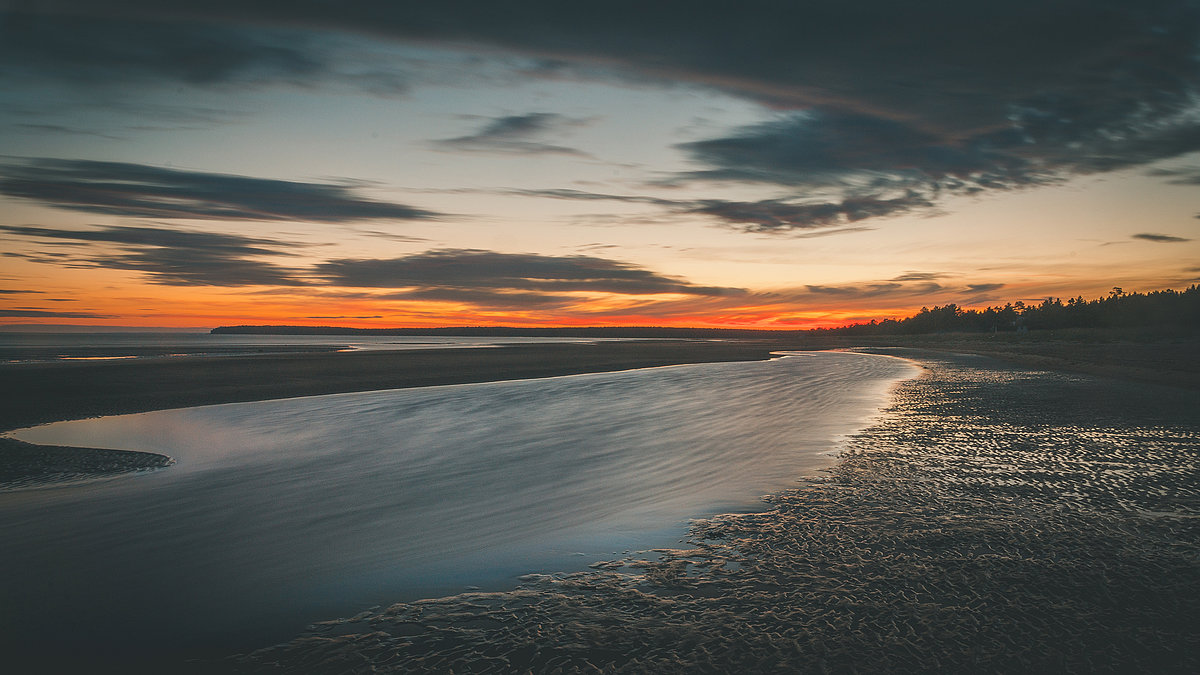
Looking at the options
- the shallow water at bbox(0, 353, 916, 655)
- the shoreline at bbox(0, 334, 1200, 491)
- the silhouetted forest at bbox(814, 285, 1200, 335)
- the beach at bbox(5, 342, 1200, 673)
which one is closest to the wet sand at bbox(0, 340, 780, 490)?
the shoreline at bbox(0, 334, 1200, 491)

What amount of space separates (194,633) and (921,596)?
6160 millimetres

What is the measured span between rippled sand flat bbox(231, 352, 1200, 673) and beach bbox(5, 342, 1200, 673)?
19 millimetres

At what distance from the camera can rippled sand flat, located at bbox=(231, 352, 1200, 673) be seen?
4.21 m

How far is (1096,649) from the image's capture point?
416cm

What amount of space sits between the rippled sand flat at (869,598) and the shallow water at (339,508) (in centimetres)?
73

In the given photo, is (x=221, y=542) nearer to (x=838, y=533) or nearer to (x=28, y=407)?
(x=838, y=533)

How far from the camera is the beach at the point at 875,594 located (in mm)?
4227

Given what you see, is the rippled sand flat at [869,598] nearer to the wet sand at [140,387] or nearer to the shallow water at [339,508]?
the shallow water at [339,508]

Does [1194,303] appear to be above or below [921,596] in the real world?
above

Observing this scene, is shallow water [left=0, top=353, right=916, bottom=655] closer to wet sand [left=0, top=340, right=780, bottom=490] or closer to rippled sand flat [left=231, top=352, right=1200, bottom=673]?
rippled sand flat [left=231, top=352, right=1200, bottom=673]

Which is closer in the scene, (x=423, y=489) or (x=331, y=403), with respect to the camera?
(x=423, y=489)

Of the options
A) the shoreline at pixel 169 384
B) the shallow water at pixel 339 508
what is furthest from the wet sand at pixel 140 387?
the shallow water at pixel 339 508

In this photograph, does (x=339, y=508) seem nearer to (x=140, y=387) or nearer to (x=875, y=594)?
(x=875, y=594)

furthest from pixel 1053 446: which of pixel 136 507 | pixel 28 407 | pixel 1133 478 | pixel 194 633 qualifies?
pixel 28 407
